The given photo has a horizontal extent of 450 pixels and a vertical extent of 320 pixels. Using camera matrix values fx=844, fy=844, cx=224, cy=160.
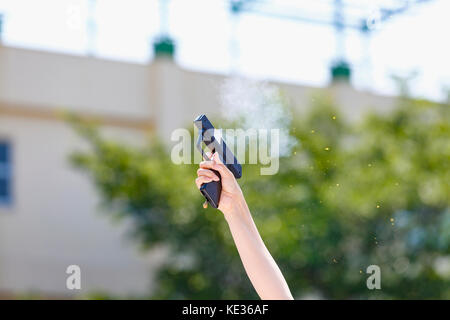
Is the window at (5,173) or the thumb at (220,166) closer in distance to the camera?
the thumb at (220,166)

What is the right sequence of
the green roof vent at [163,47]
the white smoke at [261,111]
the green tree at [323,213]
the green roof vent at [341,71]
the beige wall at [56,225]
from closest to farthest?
the white smoke at [261,111], the green tree at [323,213], the beige wall at [56,225], the green roof vent at [163,47], the green roof vent at [341,71]

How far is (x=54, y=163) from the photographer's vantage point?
13.7m

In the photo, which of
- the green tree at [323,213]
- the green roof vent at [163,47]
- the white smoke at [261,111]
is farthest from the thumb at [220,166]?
the green roof vent at [163,47]

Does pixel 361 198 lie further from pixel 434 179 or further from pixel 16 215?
pixel 16 215

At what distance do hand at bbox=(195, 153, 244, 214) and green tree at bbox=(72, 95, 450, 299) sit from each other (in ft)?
24.7

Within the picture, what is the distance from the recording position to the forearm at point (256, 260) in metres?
2.07

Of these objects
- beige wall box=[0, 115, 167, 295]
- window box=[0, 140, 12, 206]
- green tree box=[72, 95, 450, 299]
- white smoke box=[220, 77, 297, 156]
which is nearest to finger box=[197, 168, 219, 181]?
white smoke box=[220, 77, 297, 156]

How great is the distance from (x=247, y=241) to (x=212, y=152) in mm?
248

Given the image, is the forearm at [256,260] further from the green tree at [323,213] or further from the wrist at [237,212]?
the green tree at [323,213]

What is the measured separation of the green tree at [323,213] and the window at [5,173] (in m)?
2.69

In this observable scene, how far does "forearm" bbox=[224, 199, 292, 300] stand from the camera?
207 cm

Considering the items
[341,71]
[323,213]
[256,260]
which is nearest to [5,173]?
[323,213]

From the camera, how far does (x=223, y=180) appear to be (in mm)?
2152

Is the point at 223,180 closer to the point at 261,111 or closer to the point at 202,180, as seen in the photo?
the point at 202,180
